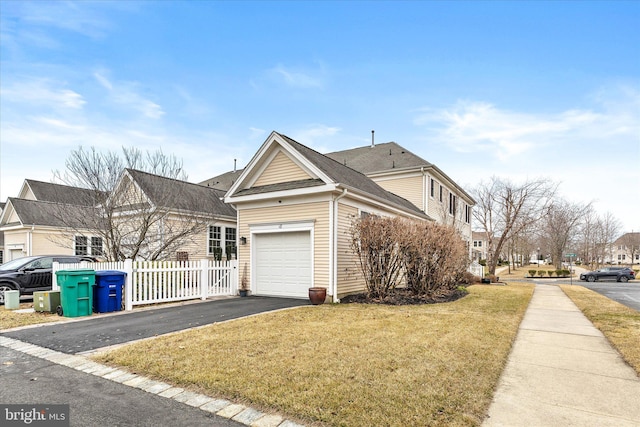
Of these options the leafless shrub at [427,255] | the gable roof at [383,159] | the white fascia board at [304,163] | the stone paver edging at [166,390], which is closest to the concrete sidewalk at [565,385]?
the stone paver edging at [166,390]

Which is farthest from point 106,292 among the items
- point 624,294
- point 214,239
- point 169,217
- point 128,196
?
point 624,294

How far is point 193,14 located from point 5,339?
38.9ft

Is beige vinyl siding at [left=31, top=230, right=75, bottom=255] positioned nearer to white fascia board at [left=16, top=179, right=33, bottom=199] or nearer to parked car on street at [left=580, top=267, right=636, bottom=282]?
white fascia board at [left=16, top=179, right=33, bottom=199]

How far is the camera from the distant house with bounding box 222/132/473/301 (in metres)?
11.4

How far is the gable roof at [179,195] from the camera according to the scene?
45.3 ft

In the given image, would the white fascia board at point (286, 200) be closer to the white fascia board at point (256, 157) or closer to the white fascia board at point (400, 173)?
the white fascia board at point (256, 157)

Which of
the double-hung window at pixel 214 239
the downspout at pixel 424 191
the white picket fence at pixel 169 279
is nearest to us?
the white picket fence at pixel 169 279

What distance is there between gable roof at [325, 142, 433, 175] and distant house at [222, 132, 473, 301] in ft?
25.4

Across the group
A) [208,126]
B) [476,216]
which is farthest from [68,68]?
[476,216]

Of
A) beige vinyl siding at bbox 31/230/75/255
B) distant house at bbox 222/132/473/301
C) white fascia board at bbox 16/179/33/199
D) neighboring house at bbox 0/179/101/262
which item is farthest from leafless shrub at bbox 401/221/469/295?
white fascia board at bbox 16/179/33/199

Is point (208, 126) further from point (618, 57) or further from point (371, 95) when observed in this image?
point (618, 57)

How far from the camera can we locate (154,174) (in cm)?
1441

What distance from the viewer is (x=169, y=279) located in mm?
10969

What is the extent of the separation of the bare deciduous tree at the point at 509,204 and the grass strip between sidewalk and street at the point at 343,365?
24.3m
